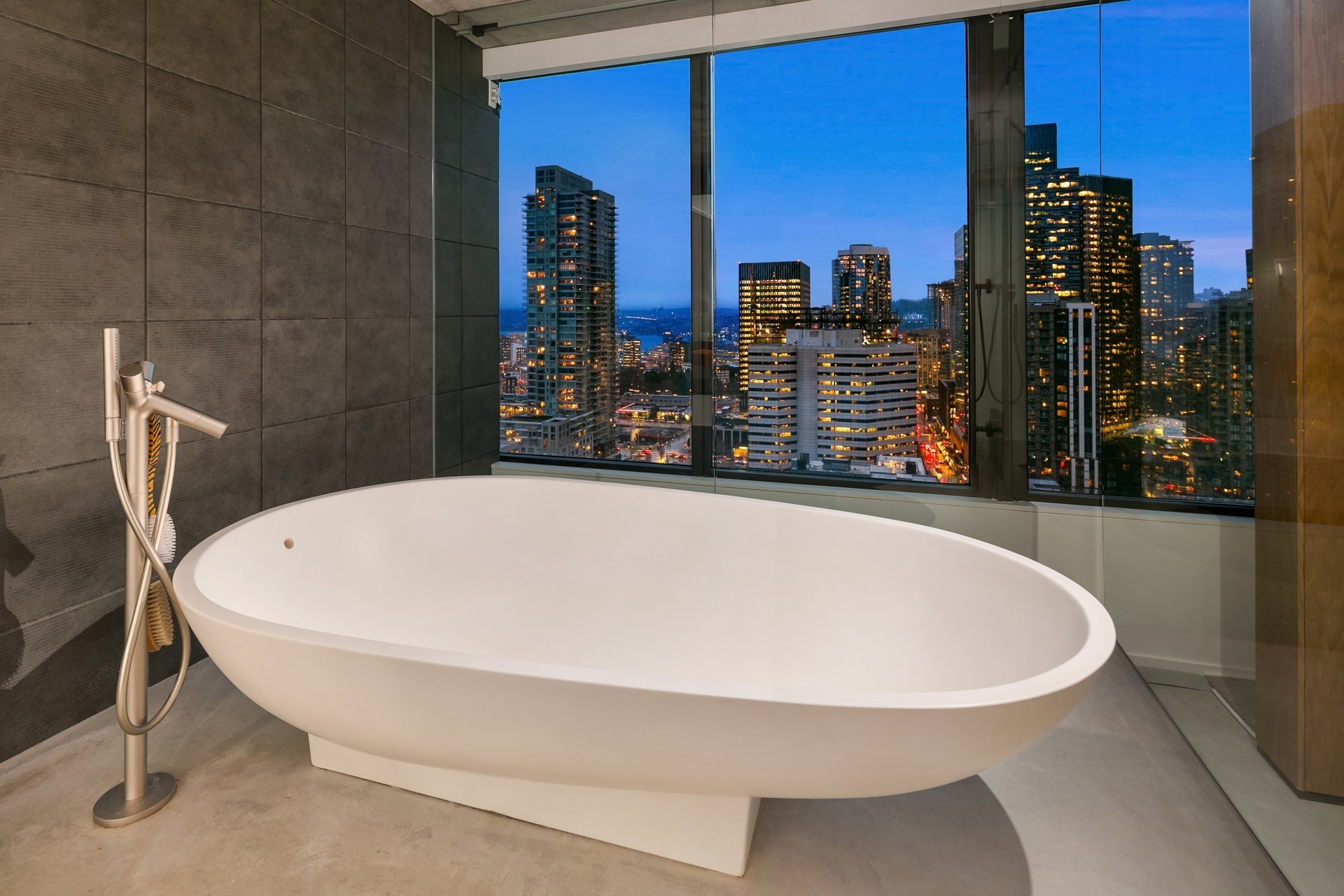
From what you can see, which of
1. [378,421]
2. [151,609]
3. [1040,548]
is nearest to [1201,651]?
[1040,548]

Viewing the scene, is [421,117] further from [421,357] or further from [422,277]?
[421,357]

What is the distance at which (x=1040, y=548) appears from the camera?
101 inches

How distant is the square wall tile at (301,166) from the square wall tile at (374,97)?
6.4 inches

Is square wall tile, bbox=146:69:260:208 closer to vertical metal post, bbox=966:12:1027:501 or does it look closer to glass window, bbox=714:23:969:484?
glass window, bbox=714:23:969:484

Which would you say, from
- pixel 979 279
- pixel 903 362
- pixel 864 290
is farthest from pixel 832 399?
pixel 979 279

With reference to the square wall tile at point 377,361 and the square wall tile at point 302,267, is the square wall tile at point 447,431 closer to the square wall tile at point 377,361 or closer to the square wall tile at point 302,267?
the square wall tile at point 377,361

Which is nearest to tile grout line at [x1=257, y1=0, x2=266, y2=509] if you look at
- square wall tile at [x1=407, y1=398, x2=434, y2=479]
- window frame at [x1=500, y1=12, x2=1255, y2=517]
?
square wall tile at [x1=407, y1=398, x2=434, y2=479]

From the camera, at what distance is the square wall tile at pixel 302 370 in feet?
8.03

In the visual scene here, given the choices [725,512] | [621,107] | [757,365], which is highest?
[621,107]

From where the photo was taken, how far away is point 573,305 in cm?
310

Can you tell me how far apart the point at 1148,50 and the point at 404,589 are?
103 inches

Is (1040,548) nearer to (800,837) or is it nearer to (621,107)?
(800,837)

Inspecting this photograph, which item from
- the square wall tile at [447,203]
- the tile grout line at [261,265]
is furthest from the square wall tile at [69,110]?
the square wall tile at [447,203]

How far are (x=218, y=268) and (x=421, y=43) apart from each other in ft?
5.21
